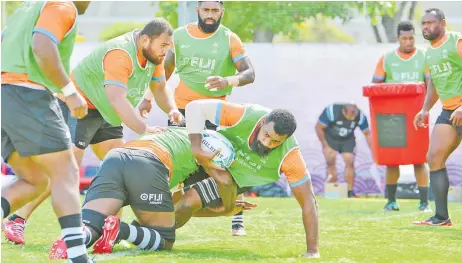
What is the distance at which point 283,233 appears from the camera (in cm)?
959

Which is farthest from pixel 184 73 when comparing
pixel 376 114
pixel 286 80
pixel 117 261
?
pixel 286 80

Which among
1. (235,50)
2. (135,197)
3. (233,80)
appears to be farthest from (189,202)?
(235,50)

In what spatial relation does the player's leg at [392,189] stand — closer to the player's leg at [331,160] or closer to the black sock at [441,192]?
the black sock at [441,192]

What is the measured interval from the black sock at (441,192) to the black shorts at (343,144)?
6480 mm

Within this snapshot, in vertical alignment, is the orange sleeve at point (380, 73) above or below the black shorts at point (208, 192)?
above

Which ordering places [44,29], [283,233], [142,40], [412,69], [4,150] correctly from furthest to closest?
[412,69], [283,233], [142,40], [4,150], [44,29]

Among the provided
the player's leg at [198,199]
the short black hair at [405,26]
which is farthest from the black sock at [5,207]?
the short black hair at [405,26]

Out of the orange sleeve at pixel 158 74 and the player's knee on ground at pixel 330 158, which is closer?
the orange sleeve at pixel 158 74

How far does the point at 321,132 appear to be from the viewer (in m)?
17.5

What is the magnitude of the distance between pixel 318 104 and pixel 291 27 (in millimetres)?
1634

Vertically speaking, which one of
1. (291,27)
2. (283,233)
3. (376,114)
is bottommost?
(283,233)

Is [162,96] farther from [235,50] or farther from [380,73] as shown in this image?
[380,73]

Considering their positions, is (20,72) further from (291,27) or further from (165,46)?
(291,27)

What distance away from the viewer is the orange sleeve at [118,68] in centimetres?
812
